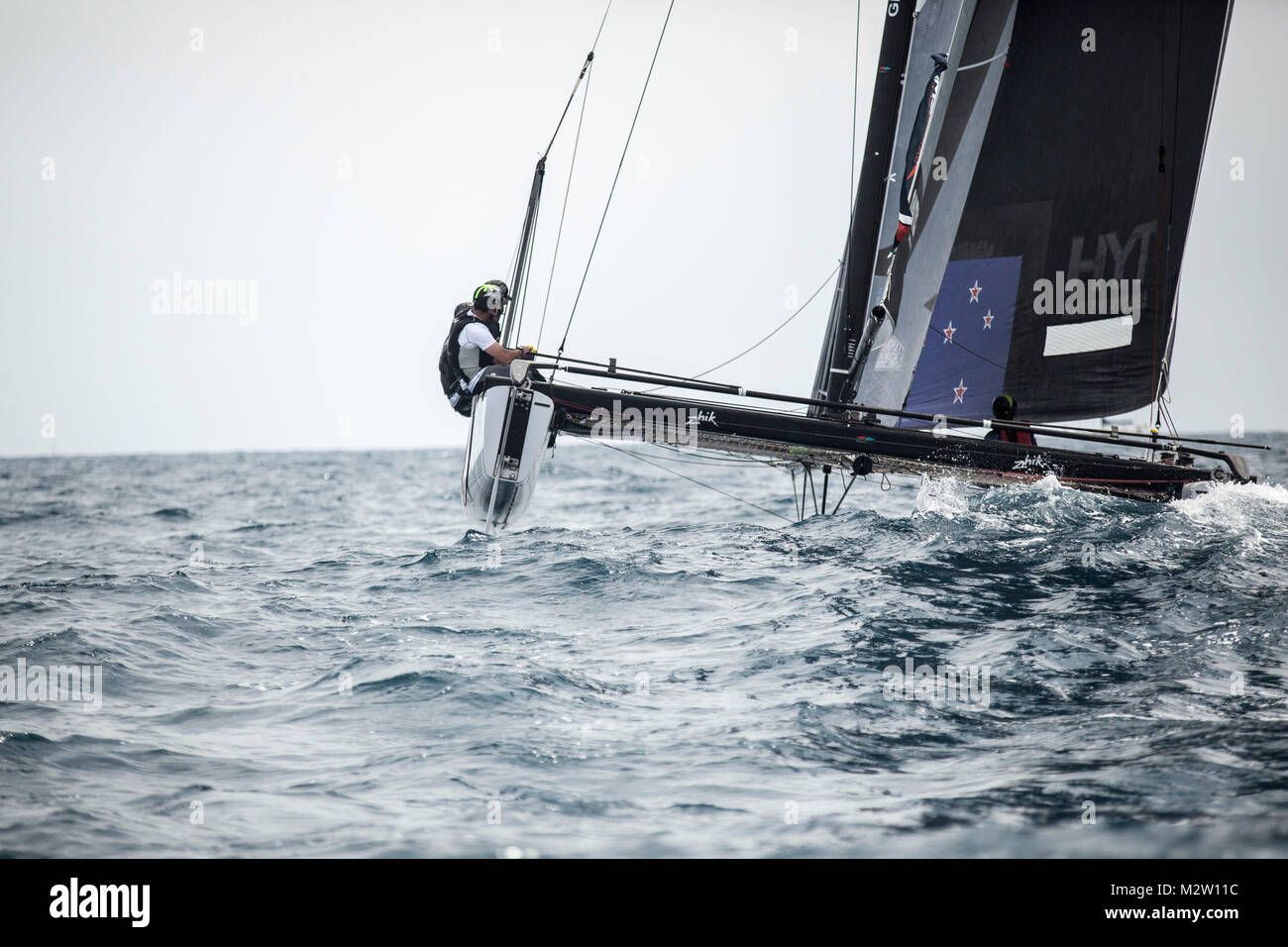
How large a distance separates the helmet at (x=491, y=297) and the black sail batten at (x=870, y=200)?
2.87 metres

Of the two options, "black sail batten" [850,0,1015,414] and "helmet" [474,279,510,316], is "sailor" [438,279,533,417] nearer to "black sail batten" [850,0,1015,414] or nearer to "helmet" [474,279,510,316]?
"helmet" [474,279,510,316]

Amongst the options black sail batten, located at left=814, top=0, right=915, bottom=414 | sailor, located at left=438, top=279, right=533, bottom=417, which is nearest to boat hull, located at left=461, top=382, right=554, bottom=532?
sailor, located at left=438, top=279, right=533, bottom=417

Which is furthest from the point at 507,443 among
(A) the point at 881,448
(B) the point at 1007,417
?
(B) the point at 1007,417

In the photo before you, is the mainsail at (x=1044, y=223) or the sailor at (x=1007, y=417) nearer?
the sailor at (x=1007, y=417)

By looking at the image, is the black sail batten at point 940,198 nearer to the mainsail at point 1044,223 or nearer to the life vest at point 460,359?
the mainsail at point 1044,223

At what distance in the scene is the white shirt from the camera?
730 centimetres

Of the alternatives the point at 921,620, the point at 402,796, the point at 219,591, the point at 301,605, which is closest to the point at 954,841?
the point at 402,796

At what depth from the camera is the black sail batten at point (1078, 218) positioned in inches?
356

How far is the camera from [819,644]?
5516 mm

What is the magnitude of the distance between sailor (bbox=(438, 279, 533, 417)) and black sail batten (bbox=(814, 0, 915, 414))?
282 cm

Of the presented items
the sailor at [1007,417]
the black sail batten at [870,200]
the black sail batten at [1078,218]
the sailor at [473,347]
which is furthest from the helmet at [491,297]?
the sailor at [1007,417]

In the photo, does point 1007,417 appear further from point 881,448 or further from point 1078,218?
point 881,448
